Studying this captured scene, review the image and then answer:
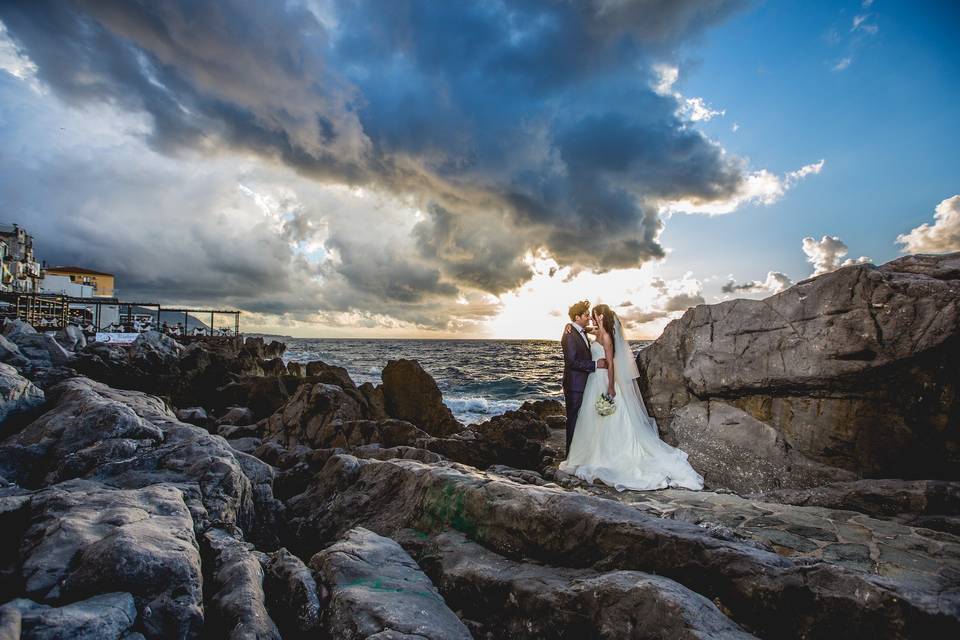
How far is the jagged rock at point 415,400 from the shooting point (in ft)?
46.0

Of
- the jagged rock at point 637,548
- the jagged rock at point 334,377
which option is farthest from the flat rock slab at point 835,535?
the jagged rock at point 334,377

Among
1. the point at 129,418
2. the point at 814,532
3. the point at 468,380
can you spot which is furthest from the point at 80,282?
the point at 814,532

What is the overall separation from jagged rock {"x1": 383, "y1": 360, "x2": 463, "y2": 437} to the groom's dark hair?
721cm

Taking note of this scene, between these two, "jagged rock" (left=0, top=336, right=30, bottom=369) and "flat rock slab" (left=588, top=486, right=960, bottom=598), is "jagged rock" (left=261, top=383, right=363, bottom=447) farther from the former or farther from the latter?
"flat rock slab" (left=588, top=486, right=960, bottom=598)

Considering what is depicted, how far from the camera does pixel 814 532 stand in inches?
180

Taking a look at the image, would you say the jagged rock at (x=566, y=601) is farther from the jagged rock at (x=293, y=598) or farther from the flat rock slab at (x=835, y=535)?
the flat rock slab at (x=835, y=535)

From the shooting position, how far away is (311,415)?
1133 cm

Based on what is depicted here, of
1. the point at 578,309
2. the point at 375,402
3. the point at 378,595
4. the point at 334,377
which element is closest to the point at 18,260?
the point at 334,377

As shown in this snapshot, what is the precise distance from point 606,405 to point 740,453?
2.11 m

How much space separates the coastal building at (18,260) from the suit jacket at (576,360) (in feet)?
229

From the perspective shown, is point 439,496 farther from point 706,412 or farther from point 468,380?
point 468,380

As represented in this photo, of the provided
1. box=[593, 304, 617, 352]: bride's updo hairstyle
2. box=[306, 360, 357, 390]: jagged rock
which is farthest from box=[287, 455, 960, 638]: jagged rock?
box=[306, 360, 357, 390]: jagged rock

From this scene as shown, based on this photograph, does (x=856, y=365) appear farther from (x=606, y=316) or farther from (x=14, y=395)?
A: (x=14, y=395)

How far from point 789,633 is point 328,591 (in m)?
2.81
